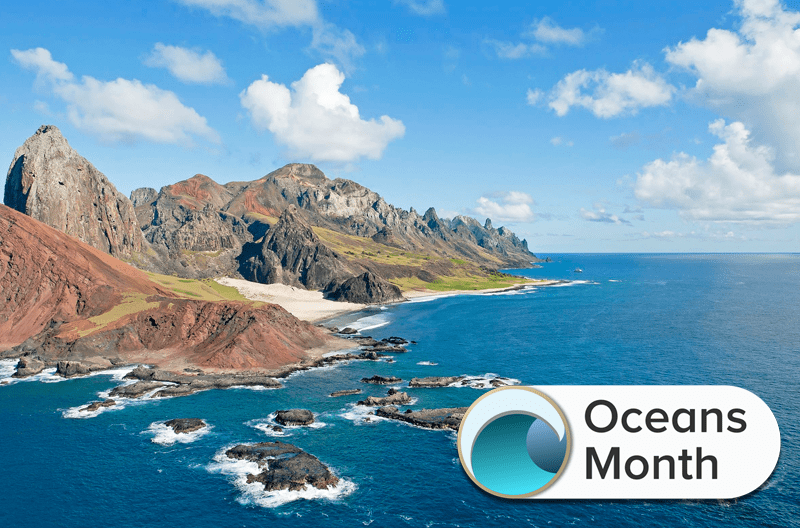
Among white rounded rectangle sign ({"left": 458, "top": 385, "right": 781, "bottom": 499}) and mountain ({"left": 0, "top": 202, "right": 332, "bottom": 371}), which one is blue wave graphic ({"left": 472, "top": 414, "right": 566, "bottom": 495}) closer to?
white rounded rectangle sign ({"left": 458, "top": 385, "right": 781, "bottom": 499})

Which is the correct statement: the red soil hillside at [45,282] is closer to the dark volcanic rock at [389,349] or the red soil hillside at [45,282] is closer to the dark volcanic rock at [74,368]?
the dark volcanic rock at [74,368]

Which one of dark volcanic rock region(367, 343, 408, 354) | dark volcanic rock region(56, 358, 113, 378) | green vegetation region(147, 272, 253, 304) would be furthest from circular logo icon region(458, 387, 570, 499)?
green vegetation region(147, 272, 253, 304)

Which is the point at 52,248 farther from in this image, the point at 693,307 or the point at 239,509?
the point at 693,307

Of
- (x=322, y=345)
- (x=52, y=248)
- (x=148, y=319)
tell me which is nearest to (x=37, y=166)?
(x=52, y=248)

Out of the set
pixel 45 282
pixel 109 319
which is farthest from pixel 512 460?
pixel 45 282

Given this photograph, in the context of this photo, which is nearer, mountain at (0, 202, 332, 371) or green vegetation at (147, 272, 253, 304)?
mountain at (0, 202, 332, 371)

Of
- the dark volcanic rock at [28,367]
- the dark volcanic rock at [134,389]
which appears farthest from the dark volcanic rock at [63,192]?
the dark volcanic rock at [134,389]

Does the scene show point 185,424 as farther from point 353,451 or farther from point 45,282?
point 45,282

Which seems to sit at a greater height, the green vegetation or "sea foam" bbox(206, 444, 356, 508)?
the green vegetation
